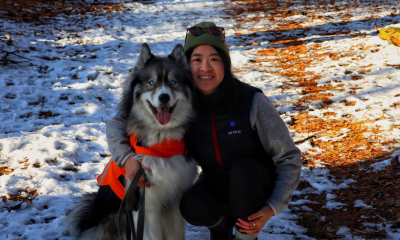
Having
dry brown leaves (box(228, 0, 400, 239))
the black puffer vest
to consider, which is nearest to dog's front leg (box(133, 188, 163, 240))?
the black puffer vest

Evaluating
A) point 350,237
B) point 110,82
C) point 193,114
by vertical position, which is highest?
point 193,114

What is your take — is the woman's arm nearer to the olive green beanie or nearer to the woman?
the woman

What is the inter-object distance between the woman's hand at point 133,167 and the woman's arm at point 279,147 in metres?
0.85

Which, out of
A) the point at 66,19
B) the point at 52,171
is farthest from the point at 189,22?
the point at 52,171

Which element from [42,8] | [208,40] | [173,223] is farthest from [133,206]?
[42,8]

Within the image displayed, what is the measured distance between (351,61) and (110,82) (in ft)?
15.9

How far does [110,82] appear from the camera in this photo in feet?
18.4

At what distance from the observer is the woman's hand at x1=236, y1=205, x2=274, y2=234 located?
6.00 ft

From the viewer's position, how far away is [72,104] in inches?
190

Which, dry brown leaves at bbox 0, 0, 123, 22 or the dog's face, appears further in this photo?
dry brown leaves at bbox 0, 0, 123, 22

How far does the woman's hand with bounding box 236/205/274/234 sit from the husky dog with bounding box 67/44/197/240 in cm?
57

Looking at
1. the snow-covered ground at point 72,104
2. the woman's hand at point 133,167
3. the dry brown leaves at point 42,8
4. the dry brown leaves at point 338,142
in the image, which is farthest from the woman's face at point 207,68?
the dry brown leaves at point 42,8

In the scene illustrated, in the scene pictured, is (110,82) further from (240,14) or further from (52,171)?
(240,14)

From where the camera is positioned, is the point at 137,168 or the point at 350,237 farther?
the point at 350,237
